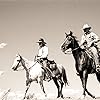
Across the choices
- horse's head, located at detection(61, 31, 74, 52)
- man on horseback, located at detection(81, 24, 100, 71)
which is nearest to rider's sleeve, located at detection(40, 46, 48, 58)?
horse's head, located at detection(61, 31, 74, 52)

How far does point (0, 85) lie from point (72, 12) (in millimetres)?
1221

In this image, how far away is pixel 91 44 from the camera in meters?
3.63

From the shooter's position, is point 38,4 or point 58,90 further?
point 38,4

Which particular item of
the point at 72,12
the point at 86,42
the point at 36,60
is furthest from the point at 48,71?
the point at 72,12

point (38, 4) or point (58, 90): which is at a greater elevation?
point (38, 4)

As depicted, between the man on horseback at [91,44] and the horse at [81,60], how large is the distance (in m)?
0.04

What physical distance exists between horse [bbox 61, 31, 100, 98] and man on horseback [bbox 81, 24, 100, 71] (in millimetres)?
36

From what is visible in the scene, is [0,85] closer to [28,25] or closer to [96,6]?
[28,25]

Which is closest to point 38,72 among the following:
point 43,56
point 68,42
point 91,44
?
point 43,56

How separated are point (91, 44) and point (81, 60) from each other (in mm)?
218

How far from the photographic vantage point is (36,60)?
3711 millimetres

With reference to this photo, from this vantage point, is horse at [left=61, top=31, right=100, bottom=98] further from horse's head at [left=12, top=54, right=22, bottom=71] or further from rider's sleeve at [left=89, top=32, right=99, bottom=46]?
horse's head at [left=12, top=54, right=22, bottom=71]

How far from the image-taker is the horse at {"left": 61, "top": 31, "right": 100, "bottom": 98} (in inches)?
141

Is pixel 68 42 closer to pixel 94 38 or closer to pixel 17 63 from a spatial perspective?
pixel 94 38
